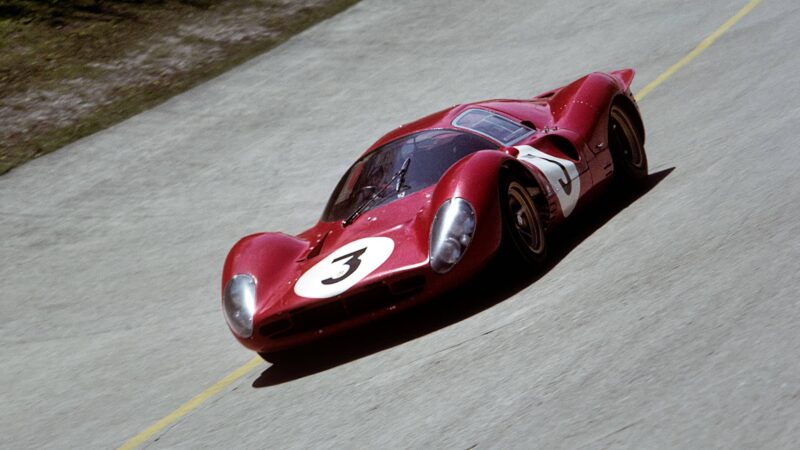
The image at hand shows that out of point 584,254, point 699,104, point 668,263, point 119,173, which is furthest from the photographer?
point 119,173

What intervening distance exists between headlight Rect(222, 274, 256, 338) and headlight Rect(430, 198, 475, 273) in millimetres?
1084

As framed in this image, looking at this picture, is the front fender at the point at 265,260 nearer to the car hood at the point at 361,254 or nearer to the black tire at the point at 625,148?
Answer: the car hood at the point at 361,254

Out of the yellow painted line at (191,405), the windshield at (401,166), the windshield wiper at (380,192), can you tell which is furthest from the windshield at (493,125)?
the yellow painted line at (191,405)

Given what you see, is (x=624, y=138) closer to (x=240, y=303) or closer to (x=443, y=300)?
(x=443, y=300)

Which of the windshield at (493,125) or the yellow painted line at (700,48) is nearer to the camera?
the windshield at (493,125)

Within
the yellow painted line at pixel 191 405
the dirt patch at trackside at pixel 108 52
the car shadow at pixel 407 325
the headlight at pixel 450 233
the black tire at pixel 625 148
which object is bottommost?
the dirt patch at trackside at pixel 108 52

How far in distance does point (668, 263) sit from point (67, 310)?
530 cm

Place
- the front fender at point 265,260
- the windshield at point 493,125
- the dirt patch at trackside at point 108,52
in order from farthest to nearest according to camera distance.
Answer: the dirt patch at trackside at point 108,52 → the windshield at point 493,125 → the front fender at point 265,260

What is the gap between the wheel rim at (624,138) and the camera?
28.6ft

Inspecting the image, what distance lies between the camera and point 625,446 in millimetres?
3916

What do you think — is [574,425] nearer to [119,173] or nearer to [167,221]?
[167,221]

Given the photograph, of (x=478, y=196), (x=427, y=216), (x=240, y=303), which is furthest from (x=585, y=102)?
(x=240, y=303)

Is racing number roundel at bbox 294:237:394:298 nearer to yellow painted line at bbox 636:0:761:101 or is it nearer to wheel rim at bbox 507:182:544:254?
wheel rim at bbox 507:182:544:254

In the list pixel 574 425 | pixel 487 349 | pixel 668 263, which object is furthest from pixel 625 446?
pixel 668 263
